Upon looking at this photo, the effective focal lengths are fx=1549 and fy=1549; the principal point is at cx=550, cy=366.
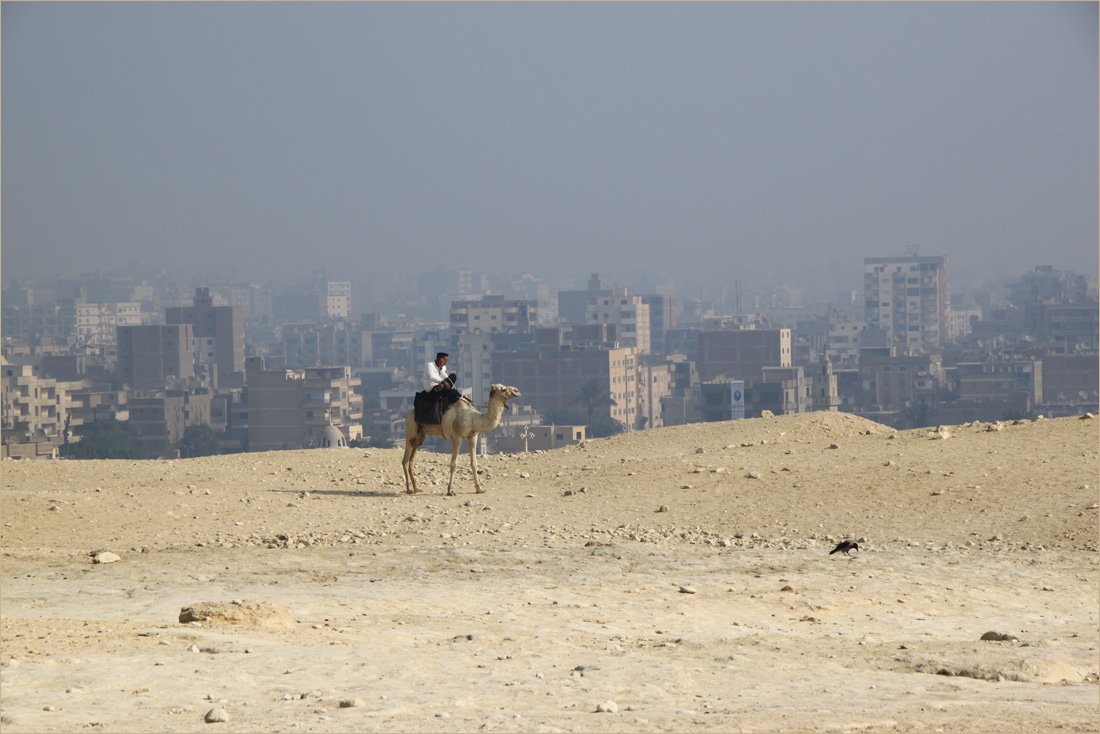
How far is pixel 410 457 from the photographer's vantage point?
19.1m

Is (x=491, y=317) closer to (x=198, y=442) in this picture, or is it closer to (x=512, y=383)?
(x=512, y=383)

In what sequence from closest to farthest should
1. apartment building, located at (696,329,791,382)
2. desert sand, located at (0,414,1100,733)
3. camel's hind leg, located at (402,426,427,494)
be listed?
desert sand, located at (0,414,1100,733) → camel's hind leg, located at (402,426,427,494) → apartment building, located at (696,329,791,382)

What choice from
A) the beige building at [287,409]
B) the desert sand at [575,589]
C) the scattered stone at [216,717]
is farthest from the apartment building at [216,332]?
the scattered stone at [216,717]

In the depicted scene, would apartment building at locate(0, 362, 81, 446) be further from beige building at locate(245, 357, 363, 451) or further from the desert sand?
the desert sand

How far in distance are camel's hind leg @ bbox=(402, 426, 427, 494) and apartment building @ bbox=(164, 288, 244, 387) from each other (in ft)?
A: 545

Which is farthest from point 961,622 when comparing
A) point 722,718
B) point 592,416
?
point 592,416

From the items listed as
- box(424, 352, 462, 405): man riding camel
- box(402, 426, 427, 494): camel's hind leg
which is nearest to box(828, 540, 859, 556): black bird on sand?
box(424, 352, 462, 405): man riding camel

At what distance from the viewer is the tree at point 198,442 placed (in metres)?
115

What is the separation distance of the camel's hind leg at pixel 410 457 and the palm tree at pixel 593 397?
12053 centimetres

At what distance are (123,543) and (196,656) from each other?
20.0 feet

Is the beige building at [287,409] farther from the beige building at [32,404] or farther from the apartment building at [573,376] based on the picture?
the apartment building at [573,376]

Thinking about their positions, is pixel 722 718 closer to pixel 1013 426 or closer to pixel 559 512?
pixel 559 512

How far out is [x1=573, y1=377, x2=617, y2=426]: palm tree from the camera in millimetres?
143750

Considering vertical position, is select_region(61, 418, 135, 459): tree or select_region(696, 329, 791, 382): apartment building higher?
select_region(696, 329, 791, 382): apartment building
